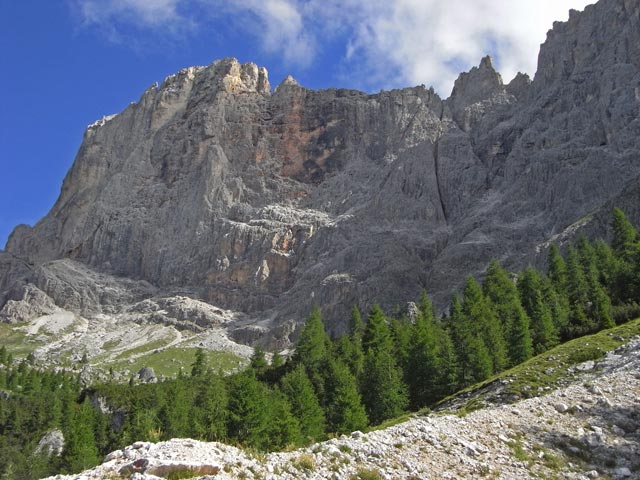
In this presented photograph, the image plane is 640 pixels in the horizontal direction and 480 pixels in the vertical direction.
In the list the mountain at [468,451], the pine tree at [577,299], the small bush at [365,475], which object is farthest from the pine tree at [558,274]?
the small bush at [365,475]

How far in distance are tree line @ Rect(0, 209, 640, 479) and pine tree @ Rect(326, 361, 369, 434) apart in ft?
0.39

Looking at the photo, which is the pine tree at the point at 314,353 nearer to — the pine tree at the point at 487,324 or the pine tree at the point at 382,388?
the pine tree at the point at 382,388

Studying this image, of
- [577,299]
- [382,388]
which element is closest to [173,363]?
[577,299]

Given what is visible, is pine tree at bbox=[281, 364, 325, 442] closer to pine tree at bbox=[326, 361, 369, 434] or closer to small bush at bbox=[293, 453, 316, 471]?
pine tree at bbox=[326, 361, 369, 434]

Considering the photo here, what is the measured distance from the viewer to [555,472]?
2470 cm

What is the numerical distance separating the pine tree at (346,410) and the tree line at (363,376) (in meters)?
0.12

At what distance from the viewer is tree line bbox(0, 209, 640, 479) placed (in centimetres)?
5803

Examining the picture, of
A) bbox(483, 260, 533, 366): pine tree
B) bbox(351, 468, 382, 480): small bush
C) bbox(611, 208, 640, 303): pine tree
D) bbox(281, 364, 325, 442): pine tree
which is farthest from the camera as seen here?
bbox(611, 208, 640, 303): pine tree

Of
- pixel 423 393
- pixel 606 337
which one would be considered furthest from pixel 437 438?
pixel 423 393

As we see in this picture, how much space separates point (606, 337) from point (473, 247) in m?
151

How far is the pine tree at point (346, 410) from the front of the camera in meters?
54.5

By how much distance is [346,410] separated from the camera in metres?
55.7

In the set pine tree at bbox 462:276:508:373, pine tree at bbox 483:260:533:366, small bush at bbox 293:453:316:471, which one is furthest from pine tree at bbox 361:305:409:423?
small bush at bbox 293:453:316:471

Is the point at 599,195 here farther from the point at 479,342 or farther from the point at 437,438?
the point at 437,438
